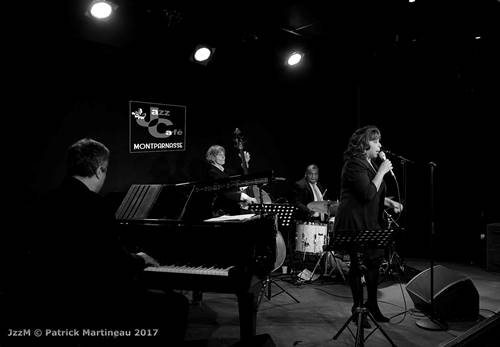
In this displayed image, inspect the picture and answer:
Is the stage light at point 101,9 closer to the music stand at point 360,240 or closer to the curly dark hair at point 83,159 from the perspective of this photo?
the curly dark hair at point 83,159

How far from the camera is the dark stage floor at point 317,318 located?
137 inches

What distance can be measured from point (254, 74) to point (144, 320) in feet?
17.7

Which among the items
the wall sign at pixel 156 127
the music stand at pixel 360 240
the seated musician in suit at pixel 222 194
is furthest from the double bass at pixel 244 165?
the music stand at pixel 360 240

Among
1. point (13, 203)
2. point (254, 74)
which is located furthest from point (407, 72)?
point (13, 203)

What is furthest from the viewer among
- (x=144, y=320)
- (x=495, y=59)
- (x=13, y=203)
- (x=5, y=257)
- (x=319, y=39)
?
(x=319, y=39)

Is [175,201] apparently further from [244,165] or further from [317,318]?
[244,165]

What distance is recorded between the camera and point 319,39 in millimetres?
6828

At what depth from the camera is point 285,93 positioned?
293 inches

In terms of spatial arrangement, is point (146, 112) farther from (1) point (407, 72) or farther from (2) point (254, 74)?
(1) point (407, 72)

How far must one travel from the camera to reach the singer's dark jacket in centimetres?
333

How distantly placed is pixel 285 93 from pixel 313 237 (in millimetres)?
2910

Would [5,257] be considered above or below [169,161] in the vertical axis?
below

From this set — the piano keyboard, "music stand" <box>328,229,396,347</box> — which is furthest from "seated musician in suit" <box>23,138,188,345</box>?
"music stand" <box>328,229,396,347</box>

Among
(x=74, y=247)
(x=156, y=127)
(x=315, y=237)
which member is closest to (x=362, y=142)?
(x=74, y=247)
